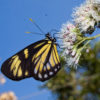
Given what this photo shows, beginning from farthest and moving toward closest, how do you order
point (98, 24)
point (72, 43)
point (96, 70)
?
point (96, 70) < point (72, 43) < point (98, 24)

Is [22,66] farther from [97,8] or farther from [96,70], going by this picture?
[96,70]

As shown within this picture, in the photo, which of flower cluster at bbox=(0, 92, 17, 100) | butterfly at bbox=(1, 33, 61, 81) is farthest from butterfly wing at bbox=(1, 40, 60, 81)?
flower cluster at bbox=(0, 92, 17, 100)

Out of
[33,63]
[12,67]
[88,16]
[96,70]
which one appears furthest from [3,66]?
[96,70]

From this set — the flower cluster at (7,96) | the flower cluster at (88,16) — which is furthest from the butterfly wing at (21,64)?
→ the flower cluster at (7,96)

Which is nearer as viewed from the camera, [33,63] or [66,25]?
[66,25]

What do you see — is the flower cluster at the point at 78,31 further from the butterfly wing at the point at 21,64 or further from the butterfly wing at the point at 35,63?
the butterfly wing at the point at 21,64

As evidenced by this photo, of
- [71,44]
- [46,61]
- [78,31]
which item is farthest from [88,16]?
[46,61]
